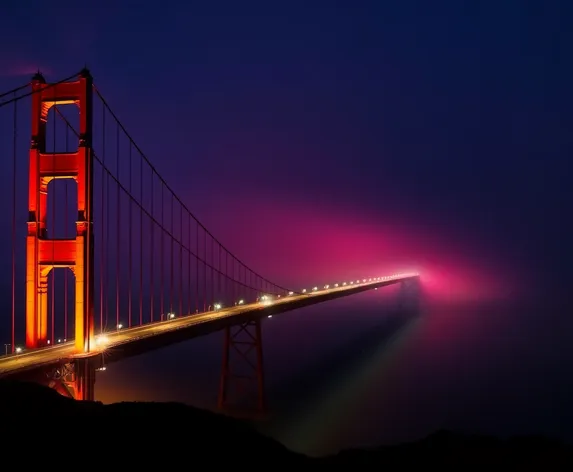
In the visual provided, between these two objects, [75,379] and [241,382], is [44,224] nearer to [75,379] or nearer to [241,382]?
[75,379]

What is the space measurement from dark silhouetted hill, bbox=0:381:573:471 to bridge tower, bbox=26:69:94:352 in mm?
7476

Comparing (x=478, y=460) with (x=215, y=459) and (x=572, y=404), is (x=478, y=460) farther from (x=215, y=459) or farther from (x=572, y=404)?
(x=572, y=404)

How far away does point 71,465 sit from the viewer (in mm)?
6230

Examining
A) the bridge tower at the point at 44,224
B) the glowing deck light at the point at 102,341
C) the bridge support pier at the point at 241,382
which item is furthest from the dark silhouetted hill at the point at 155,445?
the bridge support pier at the point at 241,382

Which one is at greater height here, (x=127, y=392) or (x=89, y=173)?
(x=89, y=173)

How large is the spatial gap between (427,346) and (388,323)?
104 ft

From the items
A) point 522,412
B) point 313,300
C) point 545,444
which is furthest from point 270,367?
point 545,444

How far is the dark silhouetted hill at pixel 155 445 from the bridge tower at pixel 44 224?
748 centimetres

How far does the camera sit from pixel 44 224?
1741cm

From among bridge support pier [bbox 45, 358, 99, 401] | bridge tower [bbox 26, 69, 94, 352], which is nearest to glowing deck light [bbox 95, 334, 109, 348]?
bridge tower [bbox 26, 69, 94, 352]

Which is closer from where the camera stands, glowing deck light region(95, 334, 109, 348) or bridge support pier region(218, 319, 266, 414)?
glowing deck light region(95, 334, 109, 348)

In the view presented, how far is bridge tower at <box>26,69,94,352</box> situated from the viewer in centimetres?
1573

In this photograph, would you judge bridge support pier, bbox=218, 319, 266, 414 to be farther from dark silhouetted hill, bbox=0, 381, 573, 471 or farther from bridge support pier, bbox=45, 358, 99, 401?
dark silhouetted hill, bbox=0, 381, 573, 471

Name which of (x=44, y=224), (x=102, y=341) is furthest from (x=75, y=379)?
(x=44, y=224)
